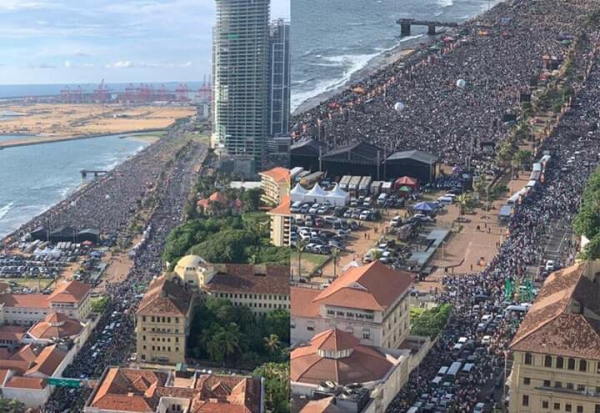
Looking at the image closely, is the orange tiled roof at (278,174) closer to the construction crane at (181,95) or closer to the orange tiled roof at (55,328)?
the orange tiled roof at (55,328)

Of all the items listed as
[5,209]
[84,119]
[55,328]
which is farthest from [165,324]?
[84,119]

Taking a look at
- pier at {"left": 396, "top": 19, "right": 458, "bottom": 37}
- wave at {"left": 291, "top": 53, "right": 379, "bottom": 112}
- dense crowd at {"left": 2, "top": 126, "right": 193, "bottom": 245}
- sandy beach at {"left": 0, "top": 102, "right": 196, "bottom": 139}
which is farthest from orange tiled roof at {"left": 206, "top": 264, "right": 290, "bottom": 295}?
sandy beach at {"left": 0, "top": 102, "right": 196, "bottom": 139}

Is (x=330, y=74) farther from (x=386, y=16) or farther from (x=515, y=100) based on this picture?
(x=515, y=100)

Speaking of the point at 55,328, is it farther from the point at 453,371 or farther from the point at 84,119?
the point at 84,119

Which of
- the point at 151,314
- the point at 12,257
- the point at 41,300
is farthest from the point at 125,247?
the point at 151,314

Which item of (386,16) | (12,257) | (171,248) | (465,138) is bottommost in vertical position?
(12,257)

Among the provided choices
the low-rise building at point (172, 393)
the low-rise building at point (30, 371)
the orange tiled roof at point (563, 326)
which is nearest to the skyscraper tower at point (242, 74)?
the low-rise building at point (172, 393)
